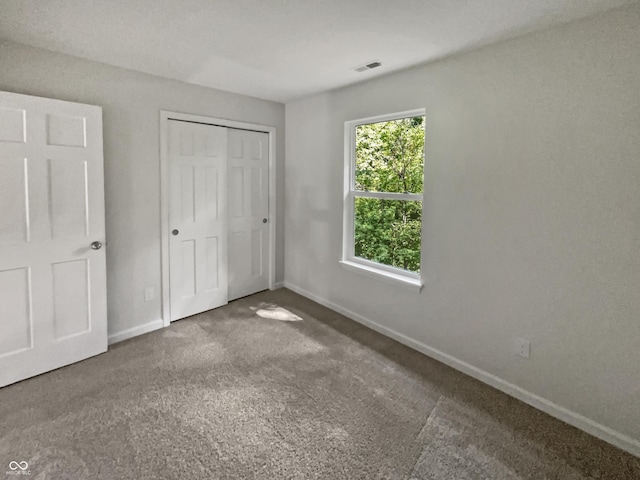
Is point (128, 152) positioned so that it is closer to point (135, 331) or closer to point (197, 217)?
point (197, 217)

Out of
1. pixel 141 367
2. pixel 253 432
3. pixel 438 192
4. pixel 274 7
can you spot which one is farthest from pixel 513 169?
pixel 141 367

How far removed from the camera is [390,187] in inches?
125

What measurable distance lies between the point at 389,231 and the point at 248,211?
1.68 m

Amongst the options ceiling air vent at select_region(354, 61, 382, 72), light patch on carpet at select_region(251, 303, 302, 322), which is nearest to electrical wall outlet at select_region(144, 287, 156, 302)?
light patch on carpet at select_region(251, 303, 302, 322)

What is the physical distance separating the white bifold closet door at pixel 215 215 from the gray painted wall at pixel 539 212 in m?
1.57

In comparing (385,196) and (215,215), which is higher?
(385,196)

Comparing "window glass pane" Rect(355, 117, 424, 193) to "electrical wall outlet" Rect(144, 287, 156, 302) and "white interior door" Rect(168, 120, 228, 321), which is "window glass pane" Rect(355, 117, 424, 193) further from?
"electrical wall outlet" Rect(144, 287, 156, 302)

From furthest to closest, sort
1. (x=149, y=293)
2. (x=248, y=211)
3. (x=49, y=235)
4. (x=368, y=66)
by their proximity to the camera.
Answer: (x=248, y=211) → (x=149, y=293) → (x=368, y=66) → (x=49, y=235)

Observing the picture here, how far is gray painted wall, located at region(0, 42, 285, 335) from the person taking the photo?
8.64ft

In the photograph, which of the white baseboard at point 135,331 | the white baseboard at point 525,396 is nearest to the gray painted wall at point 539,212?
the white baseboard at point 525,396

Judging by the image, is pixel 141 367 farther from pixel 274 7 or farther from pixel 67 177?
pixel 274 7

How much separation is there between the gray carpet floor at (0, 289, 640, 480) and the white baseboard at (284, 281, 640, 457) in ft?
0.19

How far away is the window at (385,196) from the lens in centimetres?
296

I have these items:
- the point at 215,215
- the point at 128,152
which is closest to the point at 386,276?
the point at 215,215
